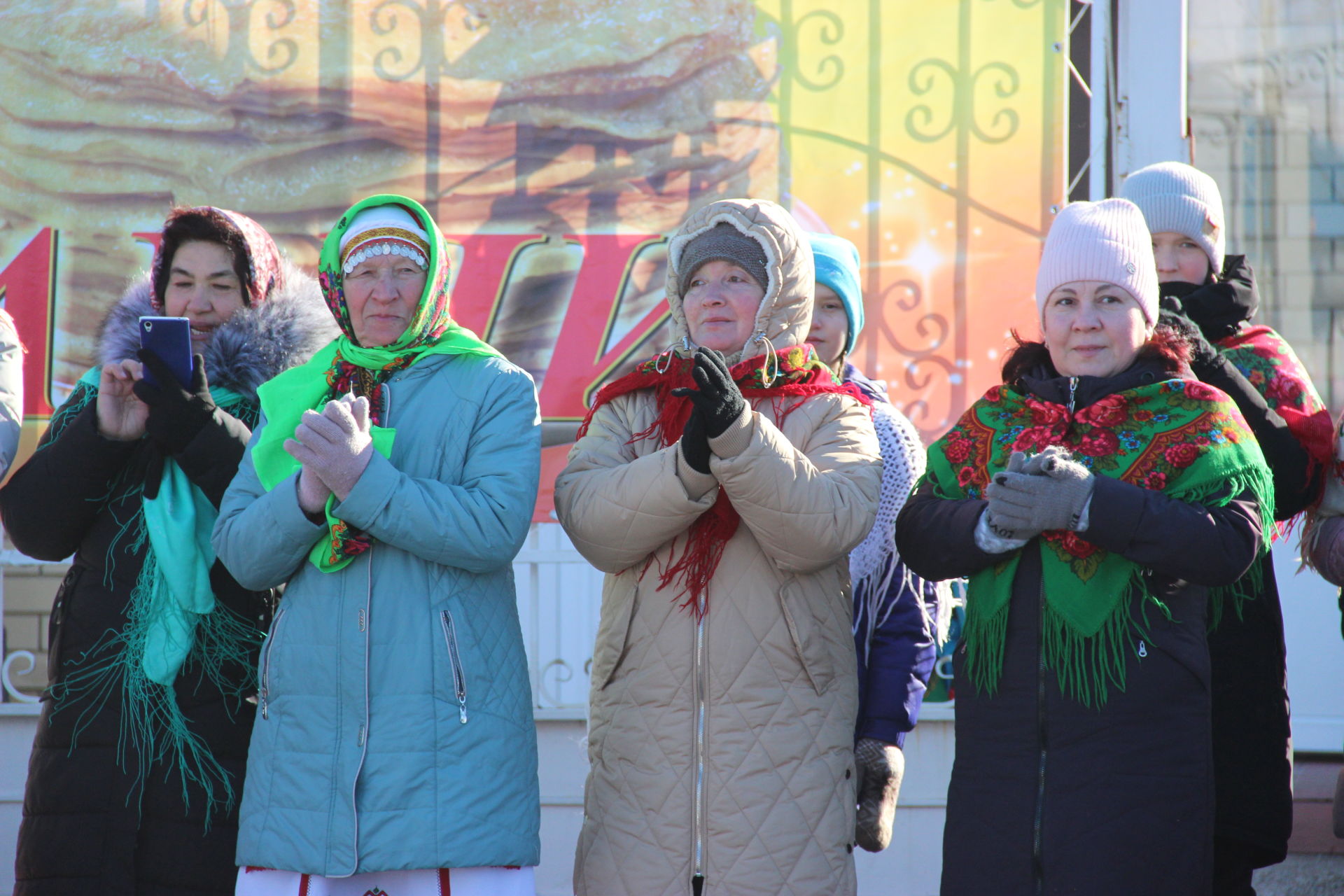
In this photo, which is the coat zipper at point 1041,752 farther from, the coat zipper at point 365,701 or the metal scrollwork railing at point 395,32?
the metal scrollwork railing at point 395,32

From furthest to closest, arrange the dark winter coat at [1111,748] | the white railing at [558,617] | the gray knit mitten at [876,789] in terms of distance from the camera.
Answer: the white railing at [558,617]
the gray knit mitten at [876,789]
the dark winter coat at [1111,748]

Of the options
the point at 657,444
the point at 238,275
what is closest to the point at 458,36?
the point at 238,275

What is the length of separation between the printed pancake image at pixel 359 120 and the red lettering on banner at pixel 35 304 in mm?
35

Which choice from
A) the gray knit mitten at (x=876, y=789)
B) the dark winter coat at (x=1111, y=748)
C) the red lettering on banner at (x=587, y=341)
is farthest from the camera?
the red lettering on banner at (x=587, y=341)

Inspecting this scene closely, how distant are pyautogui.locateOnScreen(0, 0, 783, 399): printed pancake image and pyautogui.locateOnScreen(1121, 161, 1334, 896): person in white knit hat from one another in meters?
2.09

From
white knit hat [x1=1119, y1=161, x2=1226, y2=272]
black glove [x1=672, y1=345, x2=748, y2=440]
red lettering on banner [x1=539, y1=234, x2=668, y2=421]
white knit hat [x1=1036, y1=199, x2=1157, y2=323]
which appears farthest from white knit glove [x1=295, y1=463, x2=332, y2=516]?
red lettering on banner [x1=539, y1=234, x2=668, y2=421]

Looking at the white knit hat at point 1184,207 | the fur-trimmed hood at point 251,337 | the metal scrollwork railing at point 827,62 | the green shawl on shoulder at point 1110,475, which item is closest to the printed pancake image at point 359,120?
the metal scrollwork railing at point 827,62

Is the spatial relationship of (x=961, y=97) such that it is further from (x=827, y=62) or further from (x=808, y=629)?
(x=808, y=629)

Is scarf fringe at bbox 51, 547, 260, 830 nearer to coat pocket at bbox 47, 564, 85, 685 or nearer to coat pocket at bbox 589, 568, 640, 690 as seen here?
coat pocket at bbox 47, 564, 85, 685

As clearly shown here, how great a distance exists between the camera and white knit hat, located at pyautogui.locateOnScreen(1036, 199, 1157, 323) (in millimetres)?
2352

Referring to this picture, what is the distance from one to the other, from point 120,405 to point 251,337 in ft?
1.02

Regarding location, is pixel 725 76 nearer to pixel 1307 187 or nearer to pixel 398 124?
pixel 398 124

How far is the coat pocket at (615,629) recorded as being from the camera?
2365mm

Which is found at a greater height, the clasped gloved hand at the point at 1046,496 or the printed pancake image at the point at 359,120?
the printed pancake image at the point at 359,120
